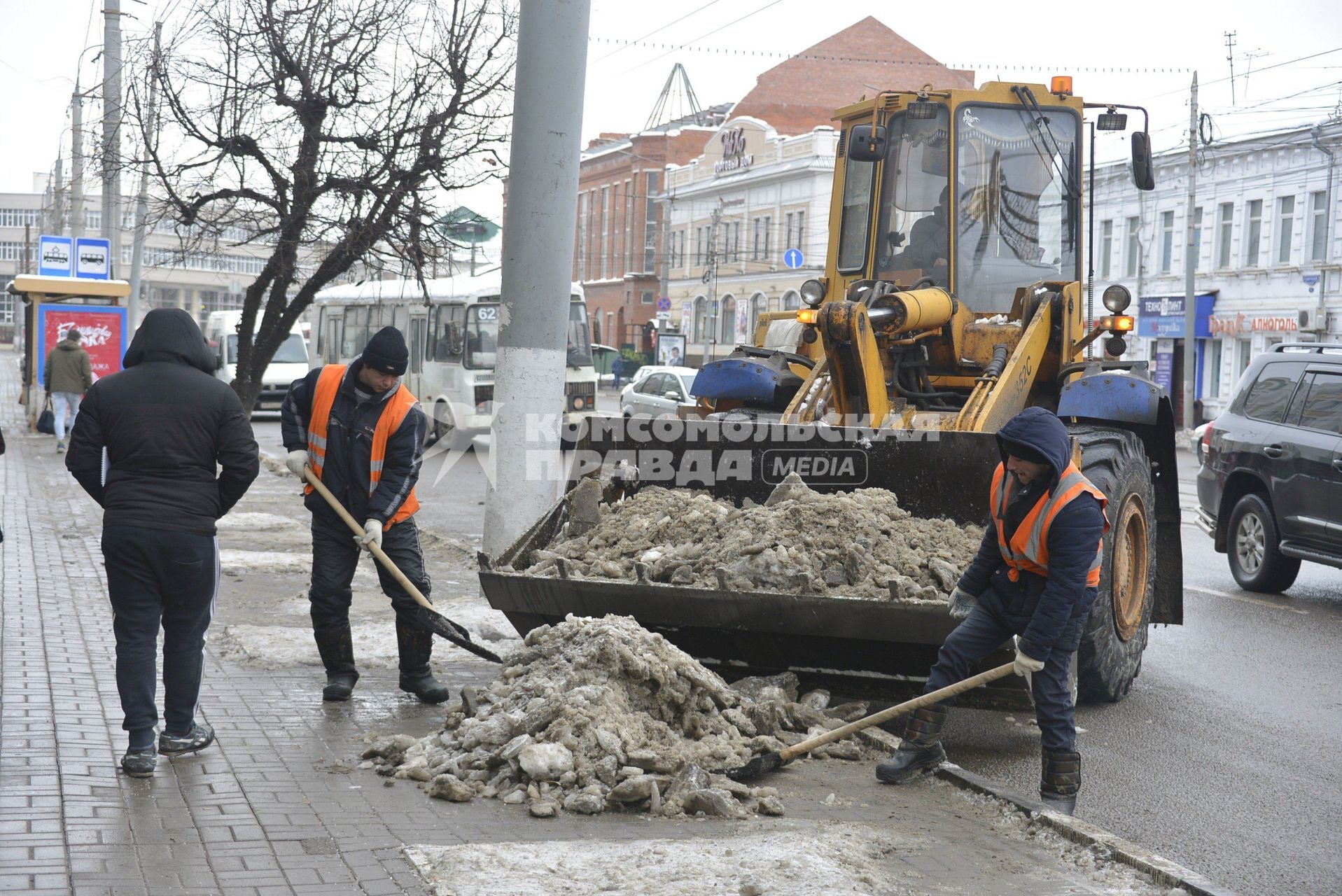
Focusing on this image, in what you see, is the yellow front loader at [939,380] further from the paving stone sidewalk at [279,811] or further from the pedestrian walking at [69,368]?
the pedestrian walking at [69,368]

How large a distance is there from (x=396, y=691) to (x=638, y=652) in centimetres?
177

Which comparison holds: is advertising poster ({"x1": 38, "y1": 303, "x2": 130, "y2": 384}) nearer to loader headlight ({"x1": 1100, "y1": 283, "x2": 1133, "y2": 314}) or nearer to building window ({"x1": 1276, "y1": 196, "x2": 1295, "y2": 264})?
loader headlight ({"x1": 1100, "y1": 283, "x2": 1133, "y2": 314})

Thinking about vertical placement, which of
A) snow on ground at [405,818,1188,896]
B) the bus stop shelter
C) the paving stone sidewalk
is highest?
the bus stop shelter

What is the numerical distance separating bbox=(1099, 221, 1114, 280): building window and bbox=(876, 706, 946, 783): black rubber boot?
40.1 m

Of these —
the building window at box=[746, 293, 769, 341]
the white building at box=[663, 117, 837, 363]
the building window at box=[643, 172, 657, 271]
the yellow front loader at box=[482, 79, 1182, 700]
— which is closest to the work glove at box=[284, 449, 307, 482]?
the yellow front loader at box=[482, 79, 1182, 700]

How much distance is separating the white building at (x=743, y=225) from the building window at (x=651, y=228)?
10.0 ft

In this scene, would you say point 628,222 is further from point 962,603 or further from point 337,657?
point 962,603

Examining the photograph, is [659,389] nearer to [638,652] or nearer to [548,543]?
[548,543]

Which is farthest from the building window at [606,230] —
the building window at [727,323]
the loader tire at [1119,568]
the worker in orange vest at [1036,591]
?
the worker in orange vest at [1036,591]

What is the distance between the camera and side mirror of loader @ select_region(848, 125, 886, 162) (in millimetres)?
8195

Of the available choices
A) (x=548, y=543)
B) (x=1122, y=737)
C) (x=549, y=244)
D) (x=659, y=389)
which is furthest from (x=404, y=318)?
(x=1122, y=737)

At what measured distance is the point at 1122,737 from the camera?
668cm

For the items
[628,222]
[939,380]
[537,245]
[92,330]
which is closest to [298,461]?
[537,245]

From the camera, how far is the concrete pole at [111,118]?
52.4 feet
